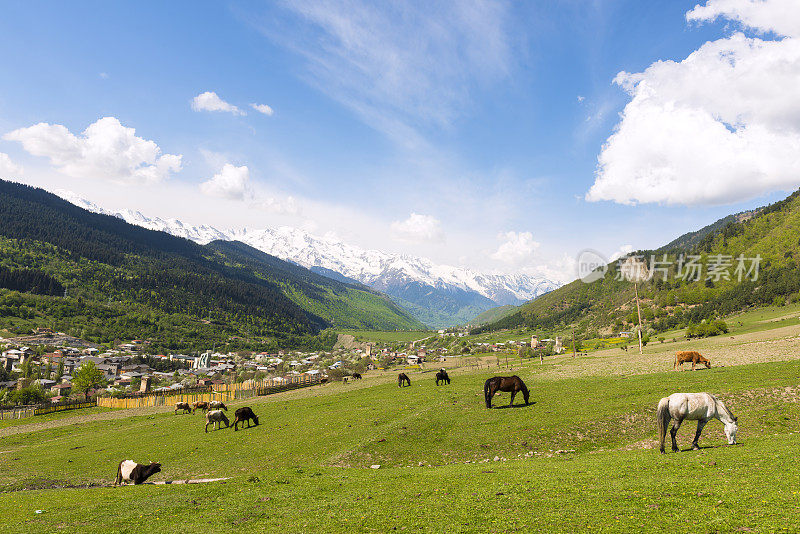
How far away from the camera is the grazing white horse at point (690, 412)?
59.8 ft

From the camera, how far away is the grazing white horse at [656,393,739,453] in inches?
717

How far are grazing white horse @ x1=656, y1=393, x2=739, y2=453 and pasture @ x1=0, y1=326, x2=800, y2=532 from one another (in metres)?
0.92

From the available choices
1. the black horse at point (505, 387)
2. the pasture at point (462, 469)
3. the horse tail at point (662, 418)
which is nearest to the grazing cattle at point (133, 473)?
the pasture at point (462, 469)

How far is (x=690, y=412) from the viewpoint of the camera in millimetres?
18297

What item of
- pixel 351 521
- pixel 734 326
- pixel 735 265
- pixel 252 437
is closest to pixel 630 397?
pixel 351 521

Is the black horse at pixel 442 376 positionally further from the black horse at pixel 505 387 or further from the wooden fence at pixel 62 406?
the wooden fence at pixel 62 406

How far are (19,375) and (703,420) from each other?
188462 mm

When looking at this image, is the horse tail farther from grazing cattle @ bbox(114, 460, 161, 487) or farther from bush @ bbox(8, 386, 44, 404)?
bush @ bbox(8, 386, 44, 404)

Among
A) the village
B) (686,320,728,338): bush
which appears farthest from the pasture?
(686,320,728,338): bush

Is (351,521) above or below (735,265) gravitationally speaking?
below

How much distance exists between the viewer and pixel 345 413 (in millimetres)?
40219

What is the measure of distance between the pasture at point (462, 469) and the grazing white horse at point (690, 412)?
92 cm

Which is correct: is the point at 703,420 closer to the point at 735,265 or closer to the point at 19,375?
the point at 19,375

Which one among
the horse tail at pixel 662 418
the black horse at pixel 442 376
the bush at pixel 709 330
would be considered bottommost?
the black horse at pixel 442 376
